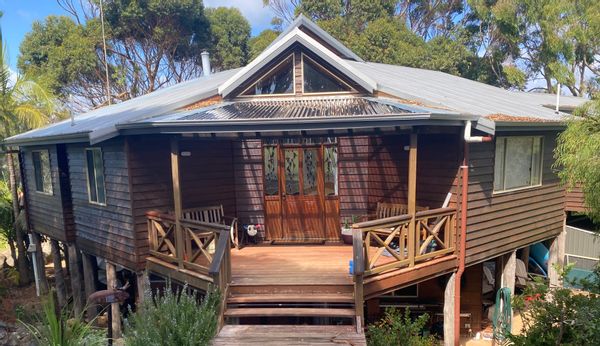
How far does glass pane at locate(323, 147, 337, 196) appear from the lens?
27.7 ft

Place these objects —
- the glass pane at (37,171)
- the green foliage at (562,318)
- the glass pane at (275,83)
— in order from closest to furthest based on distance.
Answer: the green foliage at (562,318) < the glass pane at (275,83) < the glass pane at (37,171)

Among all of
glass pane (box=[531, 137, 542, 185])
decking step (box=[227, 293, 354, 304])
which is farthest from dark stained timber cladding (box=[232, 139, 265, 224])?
glass pane (box=[531, 137, 542, 185])

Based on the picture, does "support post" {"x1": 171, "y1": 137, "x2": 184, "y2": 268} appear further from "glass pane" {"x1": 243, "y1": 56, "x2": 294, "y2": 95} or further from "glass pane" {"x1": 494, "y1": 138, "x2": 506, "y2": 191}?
"glass pane" {"x1": 494, "y1": 138, "x2": 506, "y2": 191}

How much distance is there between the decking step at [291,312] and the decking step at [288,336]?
194 mm

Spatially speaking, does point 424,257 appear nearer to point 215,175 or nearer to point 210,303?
point 210,303

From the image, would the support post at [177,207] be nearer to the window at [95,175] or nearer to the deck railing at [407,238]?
the window at [95,175]

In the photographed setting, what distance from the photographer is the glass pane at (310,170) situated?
8461 mm

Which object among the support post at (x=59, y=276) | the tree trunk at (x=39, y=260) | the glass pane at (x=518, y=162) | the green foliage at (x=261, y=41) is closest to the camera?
the glass pane at (x=518, y=162)

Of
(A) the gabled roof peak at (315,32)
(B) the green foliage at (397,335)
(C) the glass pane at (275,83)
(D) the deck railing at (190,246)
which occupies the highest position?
(A) the gabled roof peak at (315,32)

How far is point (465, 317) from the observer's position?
8.36 metres

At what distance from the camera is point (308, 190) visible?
8.54 m

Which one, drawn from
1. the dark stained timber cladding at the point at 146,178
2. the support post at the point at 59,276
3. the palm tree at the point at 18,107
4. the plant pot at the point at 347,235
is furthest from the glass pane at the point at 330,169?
the palm tree at the point at 18,107

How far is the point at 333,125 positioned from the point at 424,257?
2.48 metres

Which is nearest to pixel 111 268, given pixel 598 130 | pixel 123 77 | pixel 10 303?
pixel 10 303
